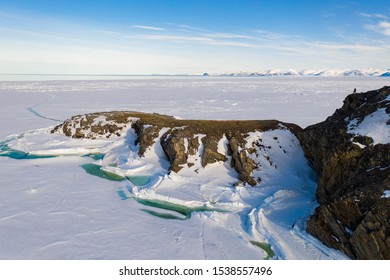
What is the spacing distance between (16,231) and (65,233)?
1519mm

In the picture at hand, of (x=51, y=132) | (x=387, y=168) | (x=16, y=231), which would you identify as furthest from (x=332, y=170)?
(x=51, y=132)

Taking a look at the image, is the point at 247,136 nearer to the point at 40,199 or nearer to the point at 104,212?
the point at 104,212

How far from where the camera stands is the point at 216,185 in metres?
12.0

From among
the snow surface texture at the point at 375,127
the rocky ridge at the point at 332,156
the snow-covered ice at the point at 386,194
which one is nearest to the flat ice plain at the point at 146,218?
the rocky ridge at the point at 332,156

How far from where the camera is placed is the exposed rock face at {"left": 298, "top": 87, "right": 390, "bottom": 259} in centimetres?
707

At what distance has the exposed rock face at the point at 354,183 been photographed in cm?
707

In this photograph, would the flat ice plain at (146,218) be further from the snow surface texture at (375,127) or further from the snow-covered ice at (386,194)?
the snow surface texture at (375,127)

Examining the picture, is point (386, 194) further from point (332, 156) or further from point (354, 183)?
point (332, 156)

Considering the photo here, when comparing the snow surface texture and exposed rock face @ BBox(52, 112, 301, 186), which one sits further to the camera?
exposed rock face @ BBox(52, 112, 301, 186)

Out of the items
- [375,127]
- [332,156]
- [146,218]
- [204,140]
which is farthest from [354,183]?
[204,140]

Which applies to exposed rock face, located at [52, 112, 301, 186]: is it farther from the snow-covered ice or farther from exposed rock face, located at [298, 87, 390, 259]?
the snow-covered ice

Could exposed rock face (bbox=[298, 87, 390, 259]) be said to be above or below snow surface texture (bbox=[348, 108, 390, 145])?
below

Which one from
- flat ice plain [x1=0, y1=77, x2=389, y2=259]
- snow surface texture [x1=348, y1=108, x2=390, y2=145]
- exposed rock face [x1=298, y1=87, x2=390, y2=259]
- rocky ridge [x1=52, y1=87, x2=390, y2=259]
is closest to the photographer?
exposed rock face [x1=298, y1=87, x2=390, y2=259]

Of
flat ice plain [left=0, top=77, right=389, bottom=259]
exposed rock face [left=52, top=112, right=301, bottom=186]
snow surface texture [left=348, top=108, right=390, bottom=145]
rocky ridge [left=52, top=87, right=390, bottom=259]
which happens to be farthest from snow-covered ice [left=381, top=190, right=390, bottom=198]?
exposed rock face [left=52, top=112, right=301, bottom=186]
